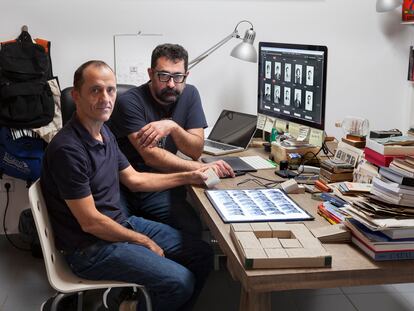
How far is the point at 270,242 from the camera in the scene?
5.11 feet

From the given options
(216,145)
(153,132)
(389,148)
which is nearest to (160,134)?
(153,132)

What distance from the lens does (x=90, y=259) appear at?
6.44 feet

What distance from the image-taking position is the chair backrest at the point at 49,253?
1860mm

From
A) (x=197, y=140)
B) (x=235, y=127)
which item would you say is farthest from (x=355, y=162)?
(x=235, y=127)

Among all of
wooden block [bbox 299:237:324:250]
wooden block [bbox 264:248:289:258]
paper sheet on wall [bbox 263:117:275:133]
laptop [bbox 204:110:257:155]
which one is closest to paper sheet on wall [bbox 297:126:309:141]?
paper sheet on wall [bbox 263:117:275:133]

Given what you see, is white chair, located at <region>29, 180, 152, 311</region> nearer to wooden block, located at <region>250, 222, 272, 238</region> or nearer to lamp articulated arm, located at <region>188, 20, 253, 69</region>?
wooden block, located at <region>250, 222, 272, 238</region>

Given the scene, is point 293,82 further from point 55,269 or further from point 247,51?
point 55,269

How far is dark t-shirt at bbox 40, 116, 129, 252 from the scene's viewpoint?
1.90 m

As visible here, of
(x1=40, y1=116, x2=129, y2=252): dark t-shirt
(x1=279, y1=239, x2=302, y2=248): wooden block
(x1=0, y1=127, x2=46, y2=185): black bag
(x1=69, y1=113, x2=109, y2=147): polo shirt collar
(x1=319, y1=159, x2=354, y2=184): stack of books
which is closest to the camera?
(x1=279, y1=239, x2=302, y2=248): wooden block

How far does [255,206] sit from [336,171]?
455 mm

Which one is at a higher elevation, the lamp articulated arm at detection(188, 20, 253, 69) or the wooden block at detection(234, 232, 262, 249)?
the lamp articulated arm at detection(188, 20, 253, 69)

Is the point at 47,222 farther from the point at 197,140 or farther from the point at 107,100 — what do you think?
the point at 197,140

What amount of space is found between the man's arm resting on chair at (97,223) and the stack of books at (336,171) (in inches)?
32.6

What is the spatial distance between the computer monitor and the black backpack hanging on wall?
1287mm
